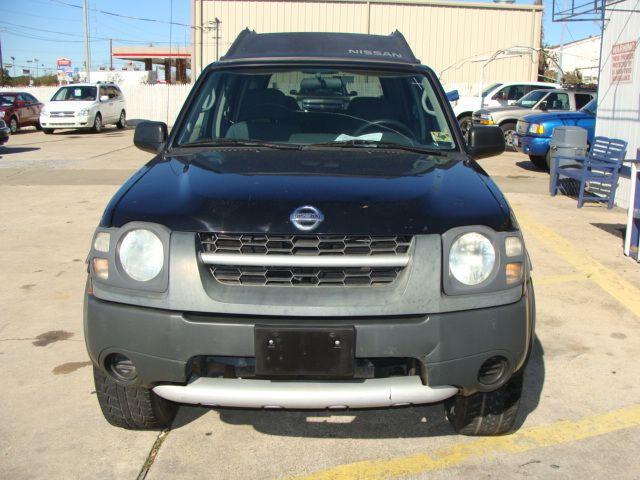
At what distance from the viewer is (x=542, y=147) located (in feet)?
41.9

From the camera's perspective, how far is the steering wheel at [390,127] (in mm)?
3895

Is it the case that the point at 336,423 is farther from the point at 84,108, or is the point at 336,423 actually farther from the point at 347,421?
the point at 84,108

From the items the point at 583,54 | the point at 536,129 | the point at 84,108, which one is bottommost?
the point at 536,129

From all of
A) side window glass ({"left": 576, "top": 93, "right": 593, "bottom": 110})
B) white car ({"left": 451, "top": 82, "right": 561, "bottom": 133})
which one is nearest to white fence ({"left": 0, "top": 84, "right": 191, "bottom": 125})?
white car ({"left": 451, "top": 82, "right": 561, "bottom": 133})

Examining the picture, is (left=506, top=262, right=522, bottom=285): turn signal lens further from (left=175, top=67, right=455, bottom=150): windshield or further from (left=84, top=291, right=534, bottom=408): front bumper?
(left=175, top=67, right=455, bottom=150): windshield

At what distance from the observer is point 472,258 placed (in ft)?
8.75

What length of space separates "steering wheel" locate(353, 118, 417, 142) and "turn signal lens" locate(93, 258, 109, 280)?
1.74m

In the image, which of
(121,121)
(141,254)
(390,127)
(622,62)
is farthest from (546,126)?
(121,121)

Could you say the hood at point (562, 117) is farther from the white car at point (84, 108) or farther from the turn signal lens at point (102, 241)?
the white car at point (84, 108)

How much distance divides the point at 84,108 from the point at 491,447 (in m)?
21.9

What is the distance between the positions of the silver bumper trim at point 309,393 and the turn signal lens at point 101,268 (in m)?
0.53

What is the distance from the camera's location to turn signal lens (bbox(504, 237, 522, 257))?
2709 millimetres

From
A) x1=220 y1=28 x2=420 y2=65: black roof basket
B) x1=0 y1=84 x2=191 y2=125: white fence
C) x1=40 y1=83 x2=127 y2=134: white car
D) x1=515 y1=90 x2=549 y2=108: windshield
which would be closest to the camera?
x1=220 y1=28 x2=420 y2=65: black roof basket

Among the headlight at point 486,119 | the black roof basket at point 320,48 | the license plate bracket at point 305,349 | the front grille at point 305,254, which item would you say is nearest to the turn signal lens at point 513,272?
the front grille at point 305,254
